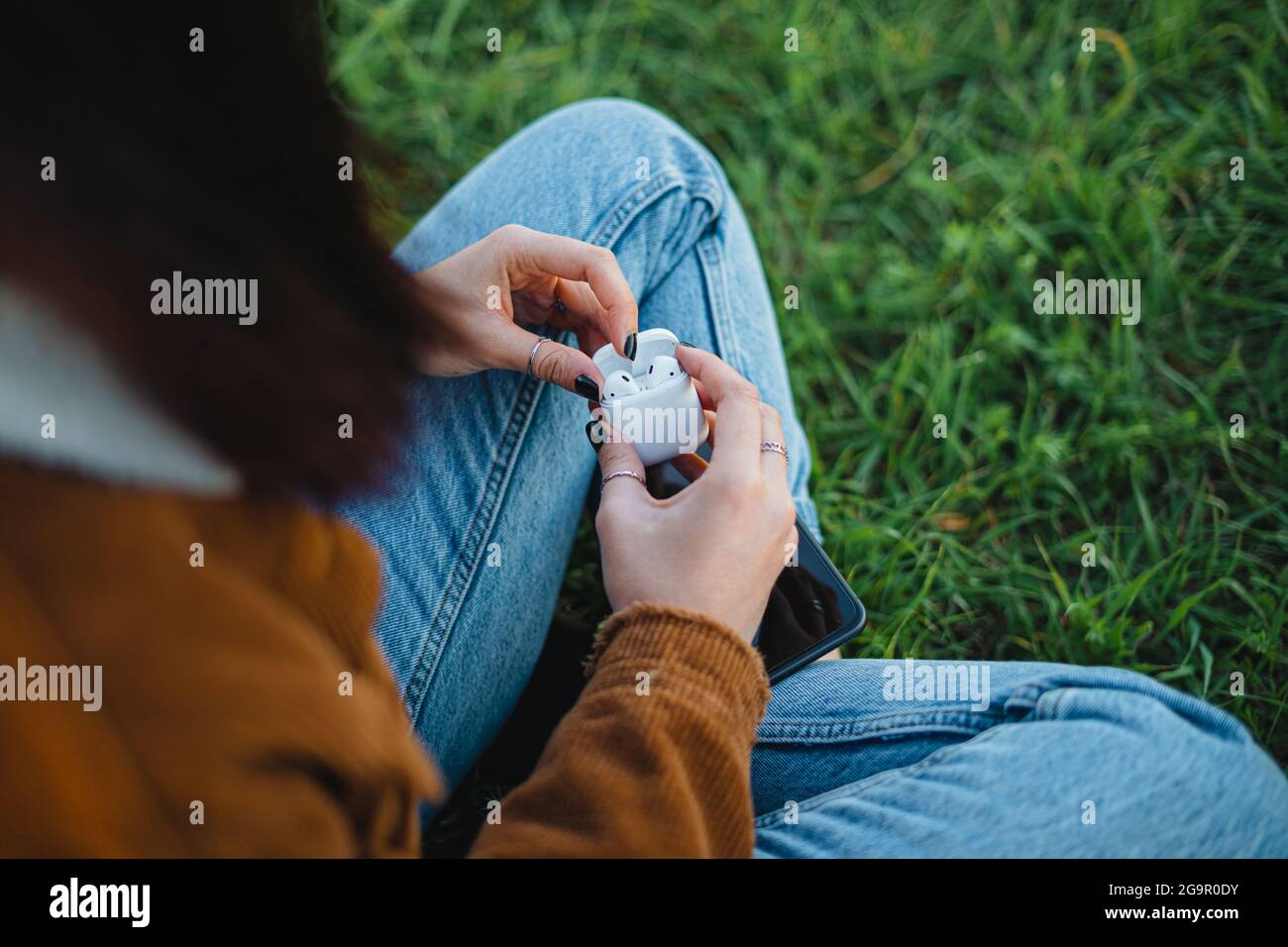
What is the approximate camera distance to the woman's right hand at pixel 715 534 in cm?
78

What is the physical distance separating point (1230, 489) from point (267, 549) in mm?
1348

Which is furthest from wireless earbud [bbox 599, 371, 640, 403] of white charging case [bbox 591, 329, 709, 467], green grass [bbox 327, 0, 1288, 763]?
green grass [bbox 327, 0, 1288, 763]

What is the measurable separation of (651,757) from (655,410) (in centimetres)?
35

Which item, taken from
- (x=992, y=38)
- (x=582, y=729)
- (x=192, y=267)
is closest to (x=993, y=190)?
(x=992, y=38)

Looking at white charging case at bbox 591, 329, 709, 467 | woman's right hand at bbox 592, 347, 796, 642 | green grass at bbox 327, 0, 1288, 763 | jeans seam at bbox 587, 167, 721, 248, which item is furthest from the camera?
green grass at bbox 327, 0, 1288, 763

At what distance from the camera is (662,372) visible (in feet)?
2.92

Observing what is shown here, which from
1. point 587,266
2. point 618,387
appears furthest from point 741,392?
point 587,266

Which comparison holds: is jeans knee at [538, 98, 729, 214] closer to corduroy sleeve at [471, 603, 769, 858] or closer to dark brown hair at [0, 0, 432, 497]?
dark brown hair at [0, 0, 432, 497]

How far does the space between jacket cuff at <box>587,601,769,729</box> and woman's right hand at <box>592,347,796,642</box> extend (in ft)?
0.07

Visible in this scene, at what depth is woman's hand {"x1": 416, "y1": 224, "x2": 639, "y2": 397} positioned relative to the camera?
0.94 meters

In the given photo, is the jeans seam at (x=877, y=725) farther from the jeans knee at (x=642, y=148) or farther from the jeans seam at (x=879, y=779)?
the jeans knee at (x=642, y=148)

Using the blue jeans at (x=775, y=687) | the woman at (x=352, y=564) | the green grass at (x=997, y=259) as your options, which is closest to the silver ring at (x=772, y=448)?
the woman at (x=352, y=564)

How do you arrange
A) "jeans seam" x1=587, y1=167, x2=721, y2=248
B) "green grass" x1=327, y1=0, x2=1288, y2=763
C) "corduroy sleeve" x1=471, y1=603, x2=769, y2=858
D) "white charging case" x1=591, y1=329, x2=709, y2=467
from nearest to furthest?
"corduroy sleeve" x1=471, y1=603, x2=769, y2=858 → "white charging case" x1=591, y1=329, x2=709, y2=467 → "jeans seam" x1=587, y1=167, x2=721, y2=248 → "green grass" x1=327, y1=0, x2=1288, y2=763

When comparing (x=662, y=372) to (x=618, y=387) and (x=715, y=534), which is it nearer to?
(x=618, y=387)
